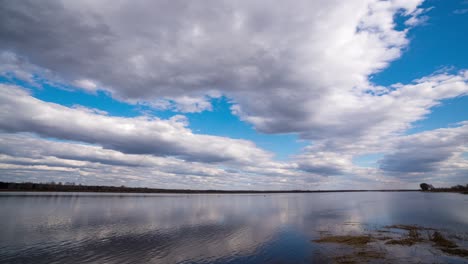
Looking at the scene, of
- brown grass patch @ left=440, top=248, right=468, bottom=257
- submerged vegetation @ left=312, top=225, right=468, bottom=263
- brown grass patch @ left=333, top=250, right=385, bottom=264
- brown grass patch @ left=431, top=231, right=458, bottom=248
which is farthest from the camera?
brown grass patch @ left=431, top=231, right=458, bottom=248

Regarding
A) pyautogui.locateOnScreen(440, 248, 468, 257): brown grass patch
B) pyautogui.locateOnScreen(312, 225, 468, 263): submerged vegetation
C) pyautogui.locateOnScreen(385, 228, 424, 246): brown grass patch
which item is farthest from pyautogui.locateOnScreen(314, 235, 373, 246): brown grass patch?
pyautogui.locateOnScreen(440, 248, 468, 257): brown grass patch

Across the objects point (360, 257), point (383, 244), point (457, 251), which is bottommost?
point (360, 257)

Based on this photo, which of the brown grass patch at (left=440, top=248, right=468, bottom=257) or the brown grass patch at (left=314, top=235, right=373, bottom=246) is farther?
the brown grass patch at (left=314, top=235, right=373, bottom=246)

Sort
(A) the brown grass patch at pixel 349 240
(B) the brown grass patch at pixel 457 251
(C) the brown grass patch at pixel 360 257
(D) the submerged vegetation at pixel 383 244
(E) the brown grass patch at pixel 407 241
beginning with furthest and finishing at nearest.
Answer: (A) the brown grass patch at pixel 349 240 < (E) the brown grass patch at pixel 407 241 < (B) the brown grass patch at pixel 457 251 < (D) the submerged vegetation at pixel 383 244 < (C) the brown grass patch at pixel 360 257

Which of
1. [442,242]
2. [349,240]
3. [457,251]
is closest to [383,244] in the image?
[349,240]

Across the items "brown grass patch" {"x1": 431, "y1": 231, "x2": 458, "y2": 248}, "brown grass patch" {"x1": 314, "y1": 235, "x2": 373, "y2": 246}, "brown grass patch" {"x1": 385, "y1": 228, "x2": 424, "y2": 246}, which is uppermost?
"brown grass patch" {"x1": 431, "y1": 231, "x2": 458, "y2": 248}

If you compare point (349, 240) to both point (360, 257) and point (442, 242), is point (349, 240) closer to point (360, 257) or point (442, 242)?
point (360, 257)

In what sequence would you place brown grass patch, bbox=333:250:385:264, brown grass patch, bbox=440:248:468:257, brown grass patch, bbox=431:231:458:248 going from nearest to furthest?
1. brown grass patch, bbox=333:250:385:264
2. brown grass patch, bbox=440:248:468:257
3. brown grass patch, bbox=431:231:458:248

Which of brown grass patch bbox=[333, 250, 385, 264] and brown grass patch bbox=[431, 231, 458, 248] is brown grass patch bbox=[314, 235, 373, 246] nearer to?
brown grass patch bbox=[333, 250, 385, 264]

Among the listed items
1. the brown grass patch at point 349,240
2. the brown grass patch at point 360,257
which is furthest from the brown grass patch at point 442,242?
the brown grass patch at point 360,257

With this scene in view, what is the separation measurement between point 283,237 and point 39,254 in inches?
1300

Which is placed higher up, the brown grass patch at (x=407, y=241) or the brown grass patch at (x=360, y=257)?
the brown grass patch at (x=407, y=241)

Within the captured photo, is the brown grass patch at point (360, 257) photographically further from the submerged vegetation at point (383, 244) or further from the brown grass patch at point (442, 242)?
the brown grass patch at point (442, 242)


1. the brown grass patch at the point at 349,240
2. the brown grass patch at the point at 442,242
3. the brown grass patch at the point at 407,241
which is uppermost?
the brown grass patch at the point at 442,242
